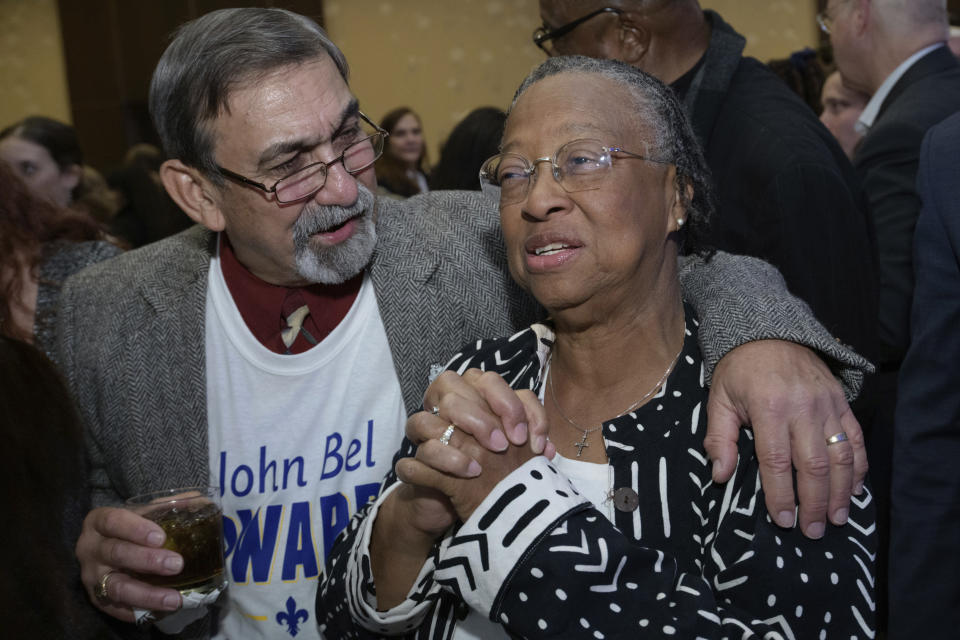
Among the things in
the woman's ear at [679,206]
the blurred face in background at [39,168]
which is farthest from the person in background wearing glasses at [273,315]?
the blurred face in background at [39,168]

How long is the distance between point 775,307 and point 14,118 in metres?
9.36

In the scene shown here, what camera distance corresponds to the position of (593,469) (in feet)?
4.56

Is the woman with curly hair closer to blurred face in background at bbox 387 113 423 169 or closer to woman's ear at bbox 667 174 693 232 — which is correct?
woman's ear at bbox 667 174 693 232

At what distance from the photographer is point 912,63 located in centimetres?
287

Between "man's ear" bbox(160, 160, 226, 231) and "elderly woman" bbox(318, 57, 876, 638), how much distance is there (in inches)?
28.2

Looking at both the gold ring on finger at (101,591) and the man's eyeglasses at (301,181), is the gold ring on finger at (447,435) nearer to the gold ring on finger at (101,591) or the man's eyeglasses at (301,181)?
the gold ring on finger at (101,591)

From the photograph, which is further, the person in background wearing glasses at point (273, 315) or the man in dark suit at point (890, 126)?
the man in dark suit at point (890, 126)

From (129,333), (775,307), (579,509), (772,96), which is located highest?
(772,96)

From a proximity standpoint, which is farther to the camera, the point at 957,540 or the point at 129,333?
the point at 129,333

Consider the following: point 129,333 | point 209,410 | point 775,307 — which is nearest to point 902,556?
point 775,307

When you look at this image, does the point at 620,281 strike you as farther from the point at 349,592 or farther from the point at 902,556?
the point at 902,556

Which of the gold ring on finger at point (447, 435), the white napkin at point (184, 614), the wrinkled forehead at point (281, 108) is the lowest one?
the white napkin at point (184, 614)

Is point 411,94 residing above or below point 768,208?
below

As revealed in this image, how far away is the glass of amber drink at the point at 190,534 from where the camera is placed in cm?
147
